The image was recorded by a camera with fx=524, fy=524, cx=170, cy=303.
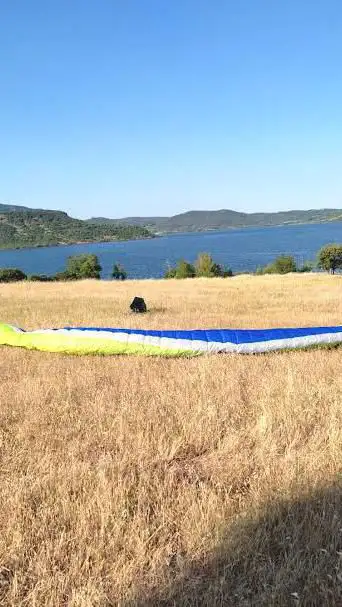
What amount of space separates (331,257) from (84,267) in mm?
57050

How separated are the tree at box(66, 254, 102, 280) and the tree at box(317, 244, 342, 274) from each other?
51103 mm

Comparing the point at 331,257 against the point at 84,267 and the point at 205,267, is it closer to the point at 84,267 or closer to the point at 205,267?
the point at 205,267

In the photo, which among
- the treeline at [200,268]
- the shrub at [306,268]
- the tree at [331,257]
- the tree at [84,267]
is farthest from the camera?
the shrub at [306,268]

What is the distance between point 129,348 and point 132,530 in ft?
25.1

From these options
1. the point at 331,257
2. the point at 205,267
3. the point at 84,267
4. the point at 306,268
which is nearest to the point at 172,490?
the point at 331,257

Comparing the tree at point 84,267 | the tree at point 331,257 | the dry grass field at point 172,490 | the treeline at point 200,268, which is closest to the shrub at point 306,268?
the treeline at point 200,268

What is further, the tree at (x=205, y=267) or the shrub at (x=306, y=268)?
the shrub at (x=306, y=268)

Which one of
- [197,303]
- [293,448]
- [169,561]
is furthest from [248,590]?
[197,303]

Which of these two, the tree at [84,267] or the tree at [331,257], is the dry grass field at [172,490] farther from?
the tree at [84,267]

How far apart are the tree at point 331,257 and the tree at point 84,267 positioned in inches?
2012

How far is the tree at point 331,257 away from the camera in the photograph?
108250mm

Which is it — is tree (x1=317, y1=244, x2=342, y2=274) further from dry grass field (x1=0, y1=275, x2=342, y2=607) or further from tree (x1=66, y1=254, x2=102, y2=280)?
dry grass field (x1=0, y1=275, x2=342, y2=607)

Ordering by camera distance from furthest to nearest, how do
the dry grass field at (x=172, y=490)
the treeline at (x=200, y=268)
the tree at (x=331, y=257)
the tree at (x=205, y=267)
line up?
the tree at (x=205, y=267) < the treeline at (x=200, y=268) < the tree at (x=331, y=257) < the dry grass field at (x=172, y=490)

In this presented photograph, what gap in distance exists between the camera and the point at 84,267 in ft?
415
